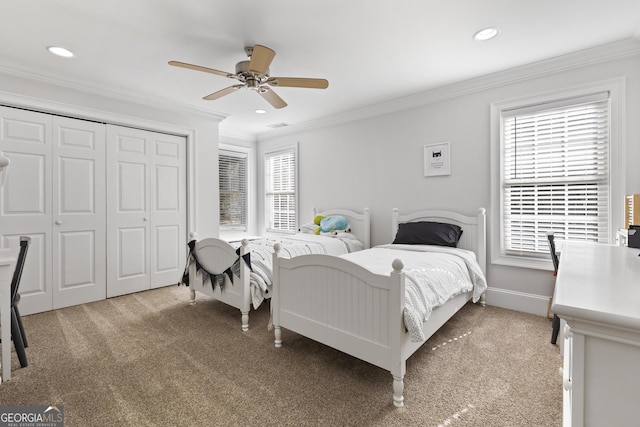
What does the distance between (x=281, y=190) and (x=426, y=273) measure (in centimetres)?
358

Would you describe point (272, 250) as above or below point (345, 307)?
above

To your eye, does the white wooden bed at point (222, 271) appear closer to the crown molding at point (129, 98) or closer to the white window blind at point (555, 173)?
the crown molding at point (129, 98)

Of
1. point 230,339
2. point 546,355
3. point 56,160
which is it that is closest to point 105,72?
point 56,160

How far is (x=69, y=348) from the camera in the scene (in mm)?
2346

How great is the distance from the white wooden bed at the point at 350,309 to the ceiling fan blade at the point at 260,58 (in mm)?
1466

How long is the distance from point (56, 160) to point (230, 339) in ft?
8.80

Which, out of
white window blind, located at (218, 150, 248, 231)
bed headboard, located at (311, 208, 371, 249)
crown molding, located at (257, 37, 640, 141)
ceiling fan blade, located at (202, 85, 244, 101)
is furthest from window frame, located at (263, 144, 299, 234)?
ceiling fan blade, located at (202, 85, 244, 101)

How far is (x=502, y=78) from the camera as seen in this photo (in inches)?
122

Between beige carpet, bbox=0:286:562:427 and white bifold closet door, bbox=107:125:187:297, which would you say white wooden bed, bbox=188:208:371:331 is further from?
white bifold closet door, bbox=107:125:187:297

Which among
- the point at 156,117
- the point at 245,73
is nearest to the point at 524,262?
the point at 245,73

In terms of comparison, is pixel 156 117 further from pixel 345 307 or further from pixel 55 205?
pixel 345 307

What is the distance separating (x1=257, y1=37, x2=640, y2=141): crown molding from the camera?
2.57m

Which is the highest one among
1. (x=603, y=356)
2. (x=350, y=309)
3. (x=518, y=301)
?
(x=603, y=356)

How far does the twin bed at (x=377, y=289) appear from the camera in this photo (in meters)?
1.74
